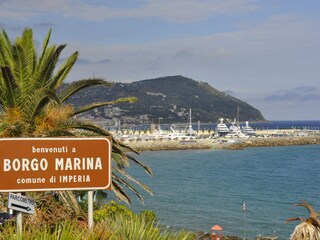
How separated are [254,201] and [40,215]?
42.2m

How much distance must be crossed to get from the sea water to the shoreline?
23132 millimetres

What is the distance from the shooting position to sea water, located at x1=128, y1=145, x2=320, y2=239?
36844mm

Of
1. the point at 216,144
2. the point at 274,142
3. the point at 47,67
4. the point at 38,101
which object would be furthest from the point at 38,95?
the point at 274,142

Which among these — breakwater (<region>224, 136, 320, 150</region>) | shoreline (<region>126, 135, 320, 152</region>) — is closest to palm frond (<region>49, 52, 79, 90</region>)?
shoreline (<region>126, 135, 320, 152</region>)

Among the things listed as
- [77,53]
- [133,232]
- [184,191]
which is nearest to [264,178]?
[184,191]

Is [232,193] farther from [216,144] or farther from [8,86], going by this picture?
[216,144]

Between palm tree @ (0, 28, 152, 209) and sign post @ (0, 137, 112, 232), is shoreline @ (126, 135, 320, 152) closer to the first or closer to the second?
palm tree @ (0, 28, 152, 209)

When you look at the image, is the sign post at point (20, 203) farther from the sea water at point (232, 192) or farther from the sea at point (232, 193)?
the sea water at point (232, 192)

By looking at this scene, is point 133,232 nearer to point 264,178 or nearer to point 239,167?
point 264,178

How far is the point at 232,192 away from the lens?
55938 mm

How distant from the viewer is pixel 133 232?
7.61 meters

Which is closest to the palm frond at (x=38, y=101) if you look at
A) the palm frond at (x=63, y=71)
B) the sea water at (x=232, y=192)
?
the palm frond at (x=63, y=71)

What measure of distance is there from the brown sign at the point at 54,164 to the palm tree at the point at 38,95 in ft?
14.6

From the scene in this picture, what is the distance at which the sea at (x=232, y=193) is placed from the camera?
36.6 m
